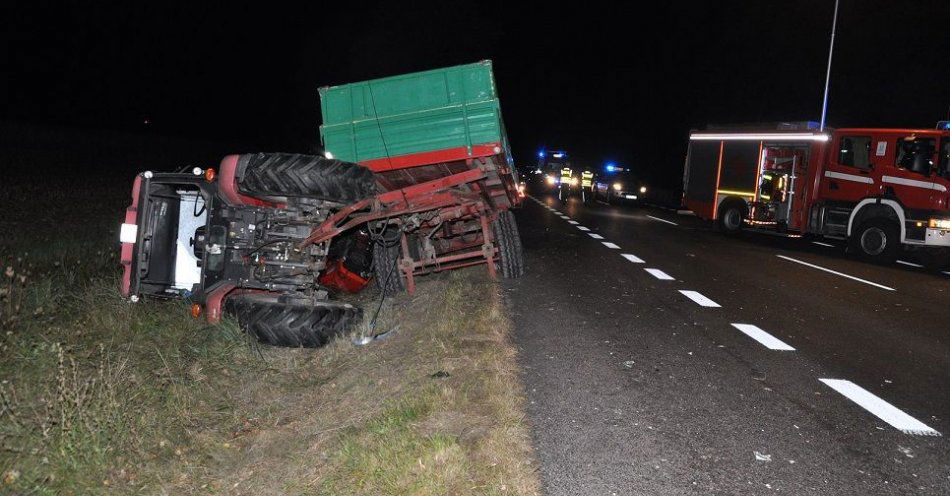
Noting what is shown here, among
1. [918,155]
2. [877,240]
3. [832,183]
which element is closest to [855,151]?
[832,183]

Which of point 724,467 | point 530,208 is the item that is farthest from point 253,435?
point 530,208

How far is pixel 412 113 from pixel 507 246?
8.85 ft

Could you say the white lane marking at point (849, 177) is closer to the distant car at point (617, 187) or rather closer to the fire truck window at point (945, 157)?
the fire truck window at point (945, 157)

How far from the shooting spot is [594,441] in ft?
13.8

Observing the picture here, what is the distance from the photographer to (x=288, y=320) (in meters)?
6.09

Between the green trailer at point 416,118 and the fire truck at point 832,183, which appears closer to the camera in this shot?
the green trailer at point 416,118

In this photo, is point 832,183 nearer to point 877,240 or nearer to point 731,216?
point 877,240

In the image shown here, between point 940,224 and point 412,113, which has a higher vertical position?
point 412,113

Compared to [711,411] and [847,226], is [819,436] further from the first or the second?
[847,226]

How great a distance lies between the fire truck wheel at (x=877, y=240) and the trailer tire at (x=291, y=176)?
40.4ft

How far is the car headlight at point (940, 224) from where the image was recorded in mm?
13430

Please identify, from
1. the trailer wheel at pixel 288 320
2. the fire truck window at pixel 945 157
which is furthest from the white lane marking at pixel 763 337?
the fire truck window at pixel 945 157

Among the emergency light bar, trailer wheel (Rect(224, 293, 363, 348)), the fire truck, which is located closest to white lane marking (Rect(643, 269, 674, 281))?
trailer wheel (Rect(224, 293, 363, 348))

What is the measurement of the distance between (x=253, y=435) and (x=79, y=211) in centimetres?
1222
